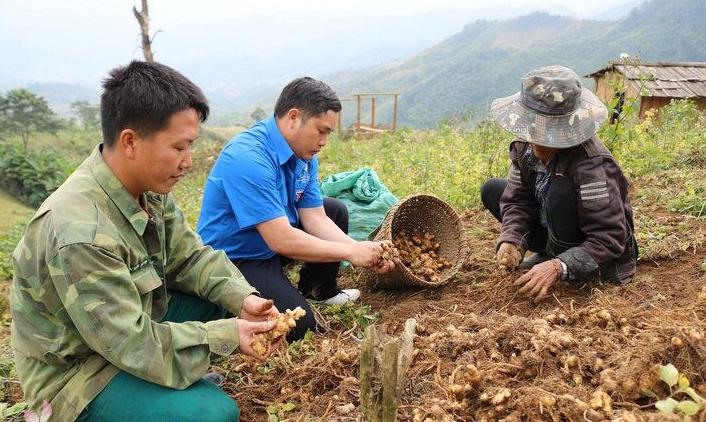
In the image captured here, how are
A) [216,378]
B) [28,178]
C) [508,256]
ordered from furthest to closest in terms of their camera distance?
[28,178] → [508,256] → [216,378]

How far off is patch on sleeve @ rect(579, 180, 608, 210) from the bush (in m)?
14.1

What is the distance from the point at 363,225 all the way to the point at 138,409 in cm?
252

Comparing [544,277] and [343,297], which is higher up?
Answer: [544,277]

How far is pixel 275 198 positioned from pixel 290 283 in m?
0.51

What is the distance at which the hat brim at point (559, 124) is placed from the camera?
2.47m

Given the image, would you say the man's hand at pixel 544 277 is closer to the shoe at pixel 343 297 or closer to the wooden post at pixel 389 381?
the shoe at pixel 343 297

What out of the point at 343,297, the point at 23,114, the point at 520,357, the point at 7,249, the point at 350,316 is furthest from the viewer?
the point at 23,114

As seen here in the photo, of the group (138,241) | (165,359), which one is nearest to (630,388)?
(165,359)

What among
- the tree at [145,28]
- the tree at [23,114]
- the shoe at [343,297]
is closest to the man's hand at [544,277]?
the shoe at [343,297]

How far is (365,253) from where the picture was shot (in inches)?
109

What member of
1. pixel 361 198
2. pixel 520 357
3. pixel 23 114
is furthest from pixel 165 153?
pixel 23 114

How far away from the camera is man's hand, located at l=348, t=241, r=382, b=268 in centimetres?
276

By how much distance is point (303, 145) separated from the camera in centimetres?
281

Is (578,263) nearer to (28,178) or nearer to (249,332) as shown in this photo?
(249,332)
